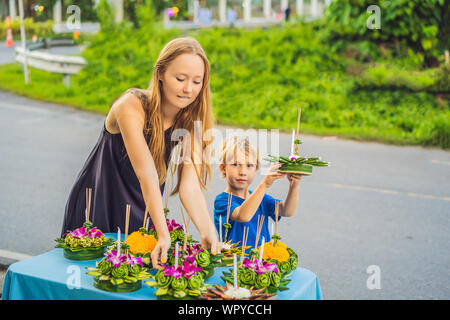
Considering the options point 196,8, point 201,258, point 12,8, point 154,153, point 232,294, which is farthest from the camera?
point 196,8

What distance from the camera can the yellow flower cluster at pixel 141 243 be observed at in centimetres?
258

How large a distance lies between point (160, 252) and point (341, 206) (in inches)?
172

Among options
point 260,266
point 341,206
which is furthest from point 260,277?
point 341,206

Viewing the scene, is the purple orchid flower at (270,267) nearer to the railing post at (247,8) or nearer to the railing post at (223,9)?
the railing post at (223,9)

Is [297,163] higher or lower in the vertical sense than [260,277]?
higher

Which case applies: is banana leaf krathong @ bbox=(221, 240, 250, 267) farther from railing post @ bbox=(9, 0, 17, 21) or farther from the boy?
railing post @ bbox=(9, 0, 17, 21)

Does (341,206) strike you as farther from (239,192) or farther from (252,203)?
(252,203)

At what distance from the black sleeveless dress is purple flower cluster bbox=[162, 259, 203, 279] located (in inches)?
31.0

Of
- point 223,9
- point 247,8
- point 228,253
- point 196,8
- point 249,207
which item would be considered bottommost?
point 228,253

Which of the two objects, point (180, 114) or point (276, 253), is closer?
point (276, 253)

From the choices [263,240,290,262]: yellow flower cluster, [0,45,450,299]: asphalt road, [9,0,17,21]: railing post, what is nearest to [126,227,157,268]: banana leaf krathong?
[263,240,290,262]: yellow flower cluster

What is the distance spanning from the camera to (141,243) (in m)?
2.60

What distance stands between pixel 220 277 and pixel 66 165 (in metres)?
6.07

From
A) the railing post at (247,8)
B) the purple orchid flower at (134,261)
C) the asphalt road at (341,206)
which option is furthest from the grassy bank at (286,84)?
the railing post at (247,8)
